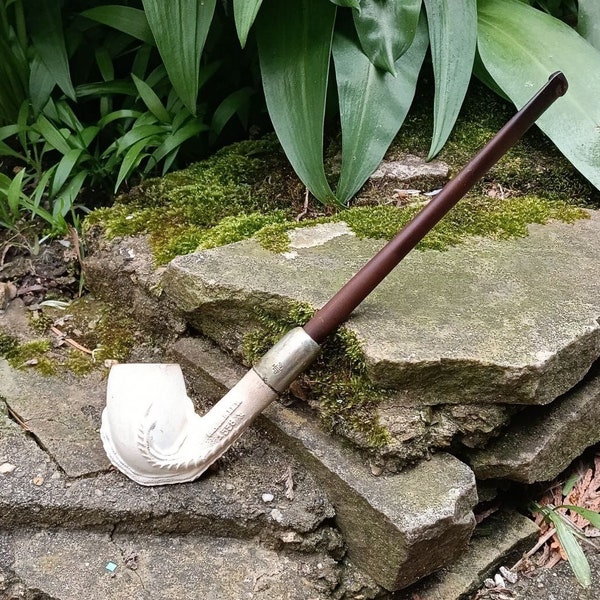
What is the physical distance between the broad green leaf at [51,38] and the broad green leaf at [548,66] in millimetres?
880

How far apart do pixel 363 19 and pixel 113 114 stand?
1.87 feet

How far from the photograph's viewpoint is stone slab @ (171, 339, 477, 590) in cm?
97

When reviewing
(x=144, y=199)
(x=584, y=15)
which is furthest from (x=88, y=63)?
(x=584, y=15)

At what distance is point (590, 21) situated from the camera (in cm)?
163

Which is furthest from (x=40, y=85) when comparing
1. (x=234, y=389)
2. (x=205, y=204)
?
(x=234, y=389)

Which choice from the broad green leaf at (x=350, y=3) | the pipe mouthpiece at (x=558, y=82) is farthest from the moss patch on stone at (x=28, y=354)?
the pipe mouthpiece at (x=558, y=82)

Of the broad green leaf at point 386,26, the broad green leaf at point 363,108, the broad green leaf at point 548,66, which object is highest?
the broad green leaf at point 548,66

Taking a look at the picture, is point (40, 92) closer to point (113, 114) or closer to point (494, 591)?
point (113, 114)

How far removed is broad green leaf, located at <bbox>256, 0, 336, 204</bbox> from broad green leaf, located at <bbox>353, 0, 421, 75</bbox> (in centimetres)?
7

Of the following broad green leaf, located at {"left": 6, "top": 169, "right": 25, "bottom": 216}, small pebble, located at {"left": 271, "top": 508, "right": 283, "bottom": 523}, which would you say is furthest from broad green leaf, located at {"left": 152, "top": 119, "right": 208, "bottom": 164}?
small pebble, located at {"left": 271, "top": 508, "right": 283, "bottom": 523}

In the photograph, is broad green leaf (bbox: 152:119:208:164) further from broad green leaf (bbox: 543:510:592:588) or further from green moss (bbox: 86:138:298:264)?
broad green leaf (bbox: 543:510:592:588)

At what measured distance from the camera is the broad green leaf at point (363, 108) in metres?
1.38

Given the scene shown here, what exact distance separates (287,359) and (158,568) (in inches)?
12.9

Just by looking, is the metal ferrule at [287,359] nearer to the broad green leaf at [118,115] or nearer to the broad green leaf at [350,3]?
the broad green leaf at [350,3]
